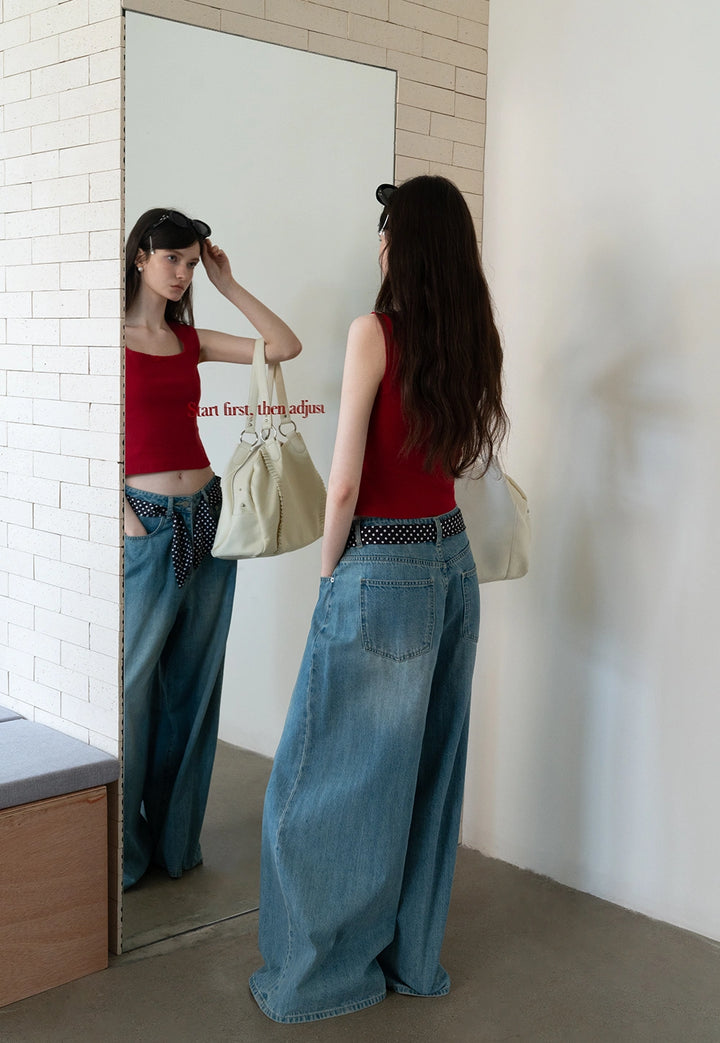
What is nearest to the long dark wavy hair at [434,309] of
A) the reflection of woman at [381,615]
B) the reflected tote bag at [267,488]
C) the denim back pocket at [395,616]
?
the reflection of woman at [381,615]

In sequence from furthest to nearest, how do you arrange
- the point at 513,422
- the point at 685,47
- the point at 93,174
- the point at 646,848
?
the point at 513,422, the point at 646,848, the point at 685,47, the point at 93,174

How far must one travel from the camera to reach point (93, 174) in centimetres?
256

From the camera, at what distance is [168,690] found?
2.76m

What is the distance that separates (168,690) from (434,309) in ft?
3.66

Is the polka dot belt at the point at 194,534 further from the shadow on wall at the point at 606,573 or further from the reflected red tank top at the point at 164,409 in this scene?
the shadow on wall at the point at 606,573

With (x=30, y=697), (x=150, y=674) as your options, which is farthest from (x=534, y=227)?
(x=30, y=697)

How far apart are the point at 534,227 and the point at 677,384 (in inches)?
24.9

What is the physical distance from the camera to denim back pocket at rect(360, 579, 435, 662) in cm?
238

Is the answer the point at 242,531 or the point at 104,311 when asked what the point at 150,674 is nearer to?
the point at 242,531

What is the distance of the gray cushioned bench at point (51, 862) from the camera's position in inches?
96.9

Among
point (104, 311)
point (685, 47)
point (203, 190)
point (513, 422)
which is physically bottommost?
point (513, 422)

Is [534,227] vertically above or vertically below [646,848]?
above

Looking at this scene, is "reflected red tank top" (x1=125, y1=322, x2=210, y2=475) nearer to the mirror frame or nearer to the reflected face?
the reflected face

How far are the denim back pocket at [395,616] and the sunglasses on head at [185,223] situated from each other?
0.88m
